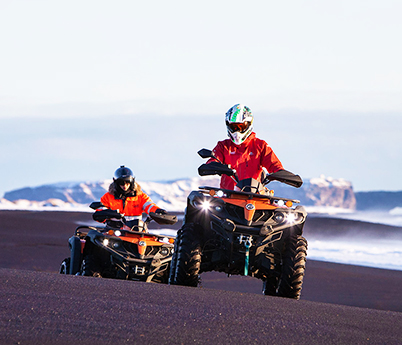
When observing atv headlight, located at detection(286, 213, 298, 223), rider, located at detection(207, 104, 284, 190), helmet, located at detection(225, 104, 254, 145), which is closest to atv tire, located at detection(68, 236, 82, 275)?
rider, located at detection(207, 104, 284, 190)

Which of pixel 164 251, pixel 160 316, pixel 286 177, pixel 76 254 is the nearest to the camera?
pixel 160 316

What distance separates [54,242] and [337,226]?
2012 cm

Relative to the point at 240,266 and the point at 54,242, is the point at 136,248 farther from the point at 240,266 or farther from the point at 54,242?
the point at 54,242

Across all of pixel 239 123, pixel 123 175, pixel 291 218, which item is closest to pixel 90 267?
pixel 123 175

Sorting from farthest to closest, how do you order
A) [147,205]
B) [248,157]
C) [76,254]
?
[147,205] < [76,254] < [248,157]

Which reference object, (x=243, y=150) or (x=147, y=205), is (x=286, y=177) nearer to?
(x=243, y=150)

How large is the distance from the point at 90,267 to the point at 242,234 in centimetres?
303

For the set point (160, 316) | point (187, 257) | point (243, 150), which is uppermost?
point (243, 150)

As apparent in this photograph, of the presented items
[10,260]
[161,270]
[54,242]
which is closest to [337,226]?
[54,242]

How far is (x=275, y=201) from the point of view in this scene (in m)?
10.2

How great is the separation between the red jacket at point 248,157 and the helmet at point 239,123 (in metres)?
0.11

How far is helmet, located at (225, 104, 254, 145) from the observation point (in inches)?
428

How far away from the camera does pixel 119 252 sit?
12.0 m

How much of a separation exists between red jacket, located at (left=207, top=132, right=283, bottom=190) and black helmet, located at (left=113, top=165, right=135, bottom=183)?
2493 millimetres
